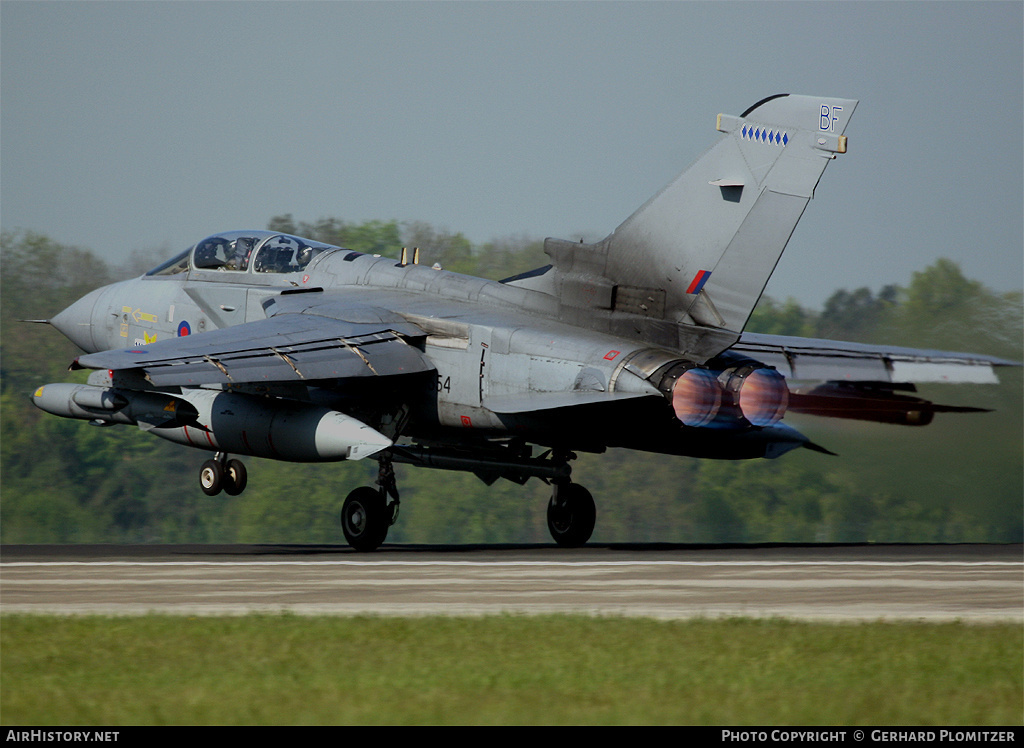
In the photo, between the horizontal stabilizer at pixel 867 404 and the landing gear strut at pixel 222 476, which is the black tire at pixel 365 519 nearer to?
the landing gear strut at pixel 222 476

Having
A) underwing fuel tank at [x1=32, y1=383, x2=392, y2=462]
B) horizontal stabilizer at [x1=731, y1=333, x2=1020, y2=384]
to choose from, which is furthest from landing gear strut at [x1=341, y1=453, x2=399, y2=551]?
horizontal stabilizer at [x1=731, y1=333, x2=1020, y2=384]

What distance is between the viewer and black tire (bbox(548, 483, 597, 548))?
19.5 metres

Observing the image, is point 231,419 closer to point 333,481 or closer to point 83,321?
point 83,321

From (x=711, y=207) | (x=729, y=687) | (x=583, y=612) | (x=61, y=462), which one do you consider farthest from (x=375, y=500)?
(x=61, y=462)

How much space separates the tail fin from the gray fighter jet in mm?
24

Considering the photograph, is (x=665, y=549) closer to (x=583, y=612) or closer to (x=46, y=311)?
(x=583, y=612)

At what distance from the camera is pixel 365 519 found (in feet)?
60.4

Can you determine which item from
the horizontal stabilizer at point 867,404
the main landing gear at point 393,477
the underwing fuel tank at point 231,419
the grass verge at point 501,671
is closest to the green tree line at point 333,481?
the horizontal stabilizer at point 867,404

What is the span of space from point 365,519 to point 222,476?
9.97 feet

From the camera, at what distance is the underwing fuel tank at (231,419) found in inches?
676

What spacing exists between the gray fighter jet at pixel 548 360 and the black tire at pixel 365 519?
0.03 metres

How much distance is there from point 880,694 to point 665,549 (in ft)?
40.1

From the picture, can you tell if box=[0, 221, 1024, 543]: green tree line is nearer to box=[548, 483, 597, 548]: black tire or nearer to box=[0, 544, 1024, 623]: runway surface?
box=[548, 483, 597, 548]: black tire

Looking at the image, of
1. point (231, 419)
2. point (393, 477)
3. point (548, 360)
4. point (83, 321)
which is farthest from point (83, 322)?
point (548, 360)
